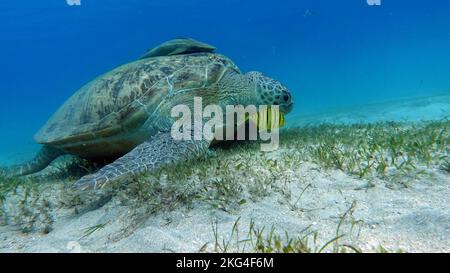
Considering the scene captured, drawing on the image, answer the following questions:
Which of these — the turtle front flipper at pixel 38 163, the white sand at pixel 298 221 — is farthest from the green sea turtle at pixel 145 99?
the white sand at pixel 298 221

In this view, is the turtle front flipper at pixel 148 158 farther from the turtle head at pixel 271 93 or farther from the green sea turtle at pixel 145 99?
the turtle head at pixel 271 93

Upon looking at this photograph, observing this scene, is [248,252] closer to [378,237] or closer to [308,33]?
[378,237]

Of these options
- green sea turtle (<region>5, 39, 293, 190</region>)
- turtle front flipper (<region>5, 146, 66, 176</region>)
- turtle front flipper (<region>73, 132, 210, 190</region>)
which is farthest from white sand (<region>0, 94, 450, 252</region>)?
turtle front flipper (<region>5, 146, 66, 176</region>)

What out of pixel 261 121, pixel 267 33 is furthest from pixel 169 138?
pixel 267 33

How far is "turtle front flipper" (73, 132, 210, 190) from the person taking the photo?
9.82 ft

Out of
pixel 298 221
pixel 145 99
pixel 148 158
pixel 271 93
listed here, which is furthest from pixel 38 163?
pixel 298 221

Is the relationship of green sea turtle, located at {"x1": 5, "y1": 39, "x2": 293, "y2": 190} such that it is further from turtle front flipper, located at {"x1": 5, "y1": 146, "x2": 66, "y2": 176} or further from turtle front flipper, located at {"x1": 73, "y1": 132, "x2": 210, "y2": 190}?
turtle front flipper, located at {"x1": 5, "y1": 146, "x2": 66, "y2": 176}

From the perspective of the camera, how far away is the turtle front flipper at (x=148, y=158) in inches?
118

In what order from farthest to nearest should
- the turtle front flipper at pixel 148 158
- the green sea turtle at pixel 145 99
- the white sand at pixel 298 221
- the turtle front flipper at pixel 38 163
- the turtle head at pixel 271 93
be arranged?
the turtle front flipper at pixel 38 163 → the turtle head at pixel 271 93 → the green sea turtle at pixel 145 99 → the turtle front flipper at pixel 148 158 → the white sand at pixel 298 221

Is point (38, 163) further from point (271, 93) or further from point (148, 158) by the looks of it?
point (271, 93)

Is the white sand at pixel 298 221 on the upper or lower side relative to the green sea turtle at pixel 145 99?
lower

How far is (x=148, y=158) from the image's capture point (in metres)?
3.56

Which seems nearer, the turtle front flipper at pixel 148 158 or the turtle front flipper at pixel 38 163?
the turtle front flipper at pixel 148 158

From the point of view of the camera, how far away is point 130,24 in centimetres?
9869
